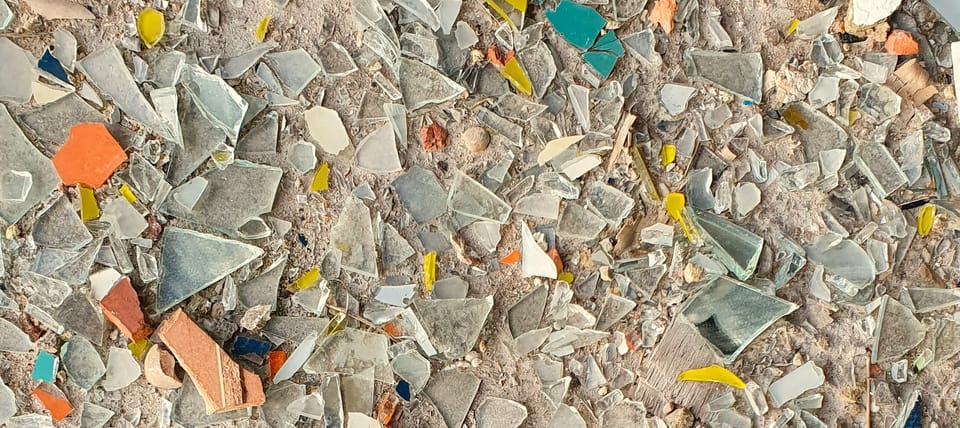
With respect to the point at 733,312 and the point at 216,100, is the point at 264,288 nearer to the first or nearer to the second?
the point at 216,100

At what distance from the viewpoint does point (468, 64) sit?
0.69 metres

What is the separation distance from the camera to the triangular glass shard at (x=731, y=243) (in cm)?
70

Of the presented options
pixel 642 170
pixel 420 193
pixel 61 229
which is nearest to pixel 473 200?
pixel 420 193

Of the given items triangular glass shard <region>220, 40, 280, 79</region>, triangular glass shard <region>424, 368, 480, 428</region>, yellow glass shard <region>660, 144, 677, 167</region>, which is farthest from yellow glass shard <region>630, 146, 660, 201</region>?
triangular glass shard <region>220, 40, 280, 79</region>

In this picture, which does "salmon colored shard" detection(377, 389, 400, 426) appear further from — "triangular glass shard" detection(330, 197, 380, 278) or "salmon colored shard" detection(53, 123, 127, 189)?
"salmon colored shard" detection(53, 123, 127, 189)

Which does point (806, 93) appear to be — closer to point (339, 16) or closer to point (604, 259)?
point (604, 259)

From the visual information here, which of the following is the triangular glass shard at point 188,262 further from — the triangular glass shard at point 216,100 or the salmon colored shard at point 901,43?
the salmon colored shard at point 901,43

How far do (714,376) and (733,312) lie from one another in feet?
0.21

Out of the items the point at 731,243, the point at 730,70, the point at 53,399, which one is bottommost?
the point at 53,399

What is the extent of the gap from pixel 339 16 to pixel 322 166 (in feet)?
0.44

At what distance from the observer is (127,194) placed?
675 mm

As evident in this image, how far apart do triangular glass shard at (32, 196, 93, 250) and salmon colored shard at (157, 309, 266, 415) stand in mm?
105

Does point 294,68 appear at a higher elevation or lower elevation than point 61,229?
higher

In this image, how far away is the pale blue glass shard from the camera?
0.69 metres
